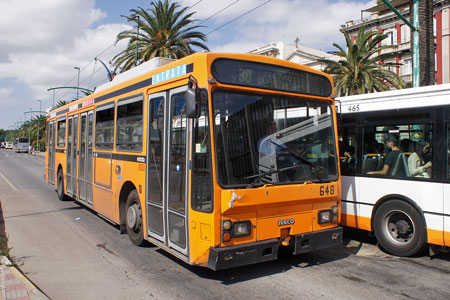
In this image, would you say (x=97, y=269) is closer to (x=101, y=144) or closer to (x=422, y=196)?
(x=101, y=144)

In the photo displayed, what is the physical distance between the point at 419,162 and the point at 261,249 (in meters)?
3.44

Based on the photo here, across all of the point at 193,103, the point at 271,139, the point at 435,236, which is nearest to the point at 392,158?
the point at 435,236

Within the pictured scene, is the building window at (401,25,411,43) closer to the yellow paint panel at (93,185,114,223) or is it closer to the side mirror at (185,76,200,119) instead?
the yellow paint panel at (93,185,114,223)

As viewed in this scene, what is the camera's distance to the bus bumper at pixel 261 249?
4518 millimetres

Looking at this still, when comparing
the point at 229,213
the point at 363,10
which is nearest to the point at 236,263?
the point at 229,213

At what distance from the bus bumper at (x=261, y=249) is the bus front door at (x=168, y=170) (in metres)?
0.70

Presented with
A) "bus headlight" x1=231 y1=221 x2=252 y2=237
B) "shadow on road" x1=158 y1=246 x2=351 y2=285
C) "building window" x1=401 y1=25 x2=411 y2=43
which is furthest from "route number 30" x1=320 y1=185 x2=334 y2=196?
"building window" x1=401 y1=25 x2=411 y2=43

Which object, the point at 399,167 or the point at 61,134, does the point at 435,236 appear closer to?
the point at 399,167

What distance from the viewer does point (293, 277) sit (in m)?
5.29

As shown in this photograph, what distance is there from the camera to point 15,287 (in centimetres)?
453

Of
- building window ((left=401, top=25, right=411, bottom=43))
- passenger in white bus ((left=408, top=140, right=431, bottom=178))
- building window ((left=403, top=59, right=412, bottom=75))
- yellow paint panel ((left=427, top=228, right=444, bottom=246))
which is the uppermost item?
building window ((left=401, top=25, right=411, bottom=43))

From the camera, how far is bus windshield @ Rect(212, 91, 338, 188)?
473cm

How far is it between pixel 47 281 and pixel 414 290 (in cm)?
496

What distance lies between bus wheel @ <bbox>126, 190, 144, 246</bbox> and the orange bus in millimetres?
21
